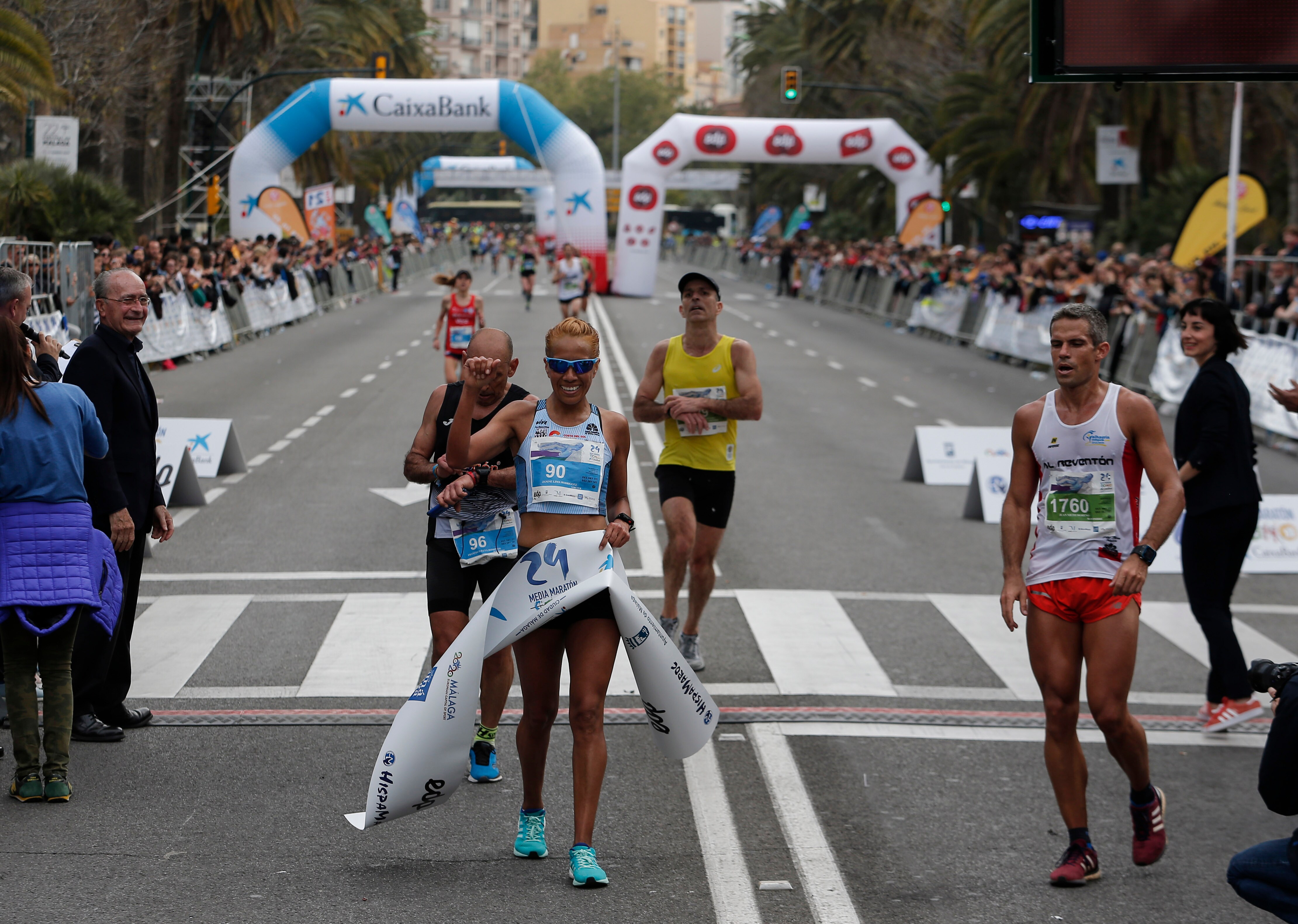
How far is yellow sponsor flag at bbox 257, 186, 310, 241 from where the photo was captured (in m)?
40.3

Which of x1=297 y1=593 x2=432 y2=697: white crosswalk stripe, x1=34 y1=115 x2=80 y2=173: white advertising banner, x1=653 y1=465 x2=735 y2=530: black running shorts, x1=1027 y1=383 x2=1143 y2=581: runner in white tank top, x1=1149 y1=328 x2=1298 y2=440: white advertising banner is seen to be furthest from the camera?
x1=34 y1=115 x2=80 y2=173: white advertising banner

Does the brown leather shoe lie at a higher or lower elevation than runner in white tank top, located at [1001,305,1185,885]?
lower

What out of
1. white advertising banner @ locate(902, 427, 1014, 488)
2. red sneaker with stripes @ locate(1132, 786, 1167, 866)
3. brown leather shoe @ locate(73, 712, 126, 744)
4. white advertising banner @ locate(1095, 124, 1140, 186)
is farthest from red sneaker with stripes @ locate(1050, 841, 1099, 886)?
white advertising banner @ locate(1095, 124, 1140, 186)

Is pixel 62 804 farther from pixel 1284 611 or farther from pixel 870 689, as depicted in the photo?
pixel 1284 611

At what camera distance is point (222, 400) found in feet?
68.4

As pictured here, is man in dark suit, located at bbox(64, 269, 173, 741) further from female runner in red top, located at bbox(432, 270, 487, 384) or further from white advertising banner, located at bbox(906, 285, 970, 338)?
white advertising banner, located at bbox(906, 285, 970, 338)

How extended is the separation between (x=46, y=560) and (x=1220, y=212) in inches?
767

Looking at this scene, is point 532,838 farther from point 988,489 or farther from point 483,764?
point 988,489

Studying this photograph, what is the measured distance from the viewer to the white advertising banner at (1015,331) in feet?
86.7

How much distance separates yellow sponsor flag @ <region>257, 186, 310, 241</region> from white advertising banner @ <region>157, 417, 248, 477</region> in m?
25.9

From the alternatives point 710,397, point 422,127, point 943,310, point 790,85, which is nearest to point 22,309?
point 710,397

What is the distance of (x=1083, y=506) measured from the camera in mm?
5473

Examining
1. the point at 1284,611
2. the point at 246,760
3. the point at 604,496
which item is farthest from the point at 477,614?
the point at 1284,611

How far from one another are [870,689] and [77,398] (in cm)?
395
